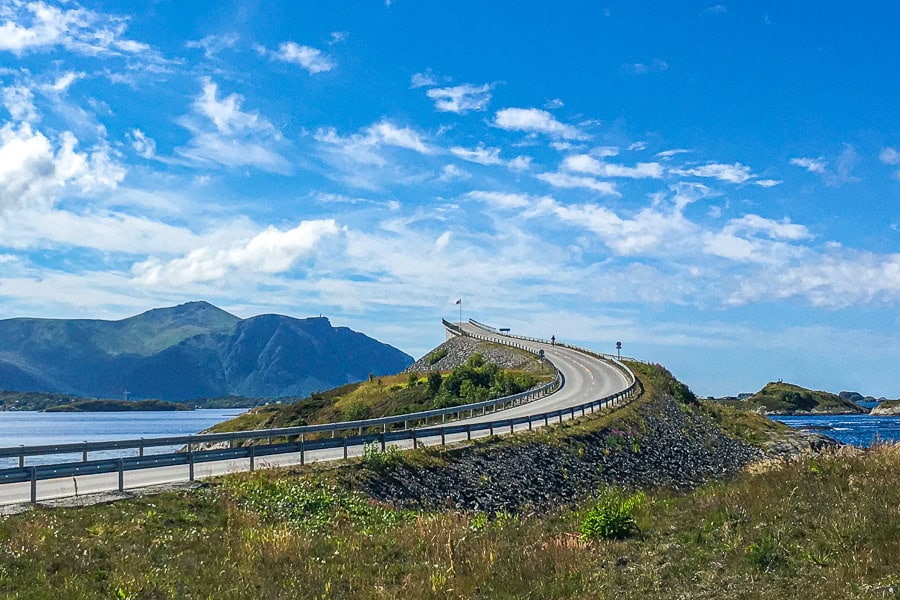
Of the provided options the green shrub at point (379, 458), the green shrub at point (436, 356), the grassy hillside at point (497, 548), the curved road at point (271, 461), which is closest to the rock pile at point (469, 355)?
the green shrub at point (436, 356)

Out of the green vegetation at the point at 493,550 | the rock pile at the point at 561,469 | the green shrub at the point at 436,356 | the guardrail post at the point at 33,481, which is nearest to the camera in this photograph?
the green vegetation at the point at 493,550

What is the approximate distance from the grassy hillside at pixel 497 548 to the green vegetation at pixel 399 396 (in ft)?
155

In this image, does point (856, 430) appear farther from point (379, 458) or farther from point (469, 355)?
point (379, 458)

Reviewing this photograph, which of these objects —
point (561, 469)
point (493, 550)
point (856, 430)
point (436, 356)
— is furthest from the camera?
point (436, 356)

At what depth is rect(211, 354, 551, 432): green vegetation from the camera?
7125 cm

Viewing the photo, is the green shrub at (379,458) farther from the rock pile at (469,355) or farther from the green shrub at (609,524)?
the rock pile at (469,355)

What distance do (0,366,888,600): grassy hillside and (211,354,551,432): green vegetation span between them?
155 feet

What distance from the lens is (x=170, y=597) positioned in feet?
43.5

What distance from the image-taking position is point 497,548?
16297 millimetres

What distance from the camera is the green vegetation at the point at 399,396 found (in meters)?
71.2

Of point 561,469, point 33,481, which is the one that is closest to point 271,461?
point 33,481

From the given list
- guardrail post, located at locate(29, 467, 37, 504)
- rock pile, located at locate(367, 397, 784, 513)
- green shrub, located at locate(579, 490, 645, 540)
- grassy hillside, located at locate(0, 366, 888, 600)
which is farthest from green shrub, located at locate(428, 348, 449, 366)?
green shrub, located at locate(579, 490, 645, 540)

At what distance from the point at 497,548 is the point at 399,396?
197 feet

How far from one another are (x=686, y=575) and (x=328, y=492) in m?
12.7
